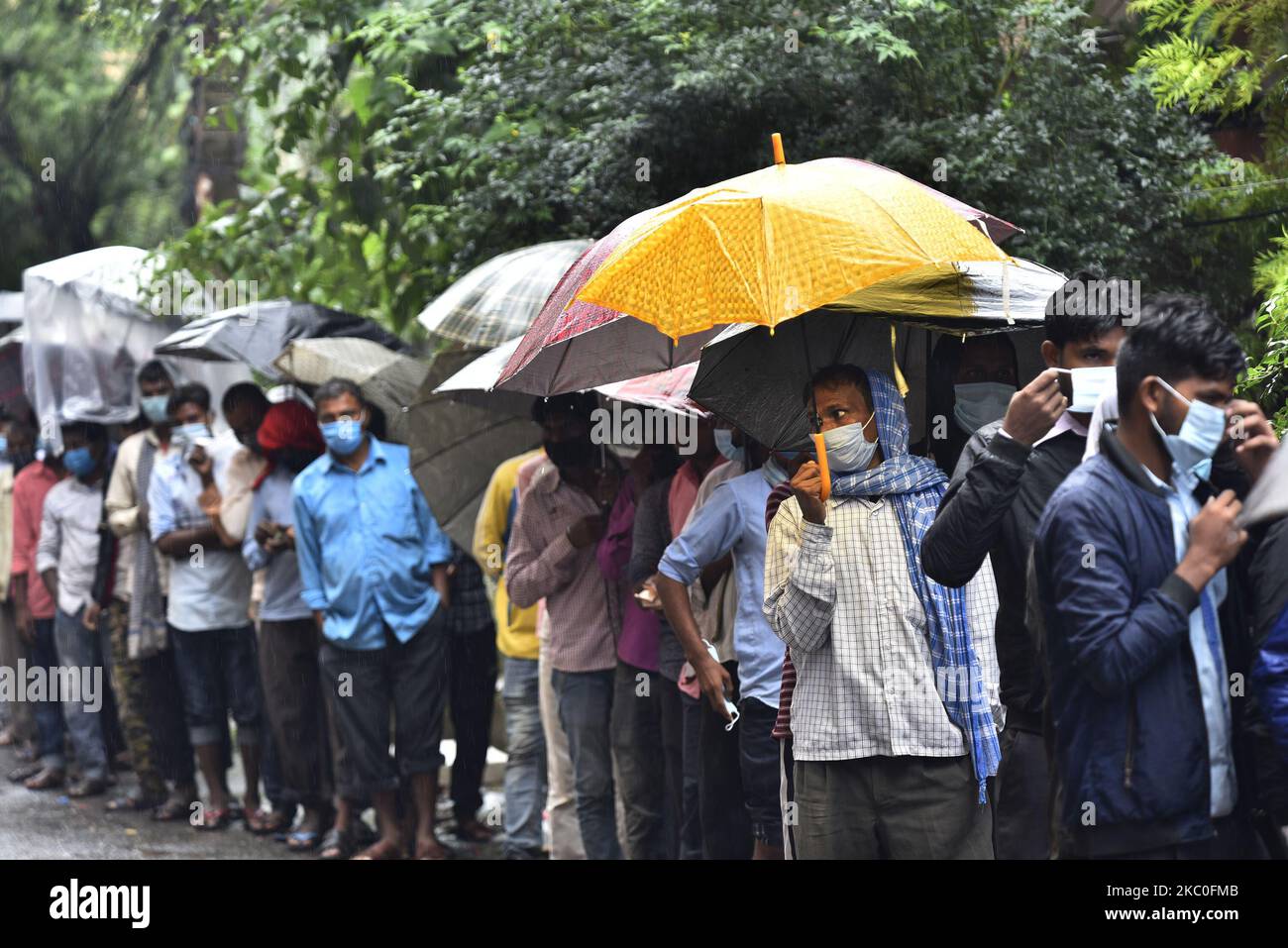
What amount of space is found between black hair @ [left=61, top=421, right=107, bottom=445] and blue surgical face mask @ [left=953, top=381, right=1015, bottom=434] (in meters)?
7.18

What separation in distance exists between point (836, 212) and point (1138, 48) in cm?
486

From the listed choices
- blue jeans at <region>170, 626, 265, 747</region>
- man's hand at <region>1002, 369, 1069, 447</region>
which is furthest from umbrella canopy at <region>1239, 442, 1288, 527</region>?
blue jeans at <region>170, 626, 265, 747</region>

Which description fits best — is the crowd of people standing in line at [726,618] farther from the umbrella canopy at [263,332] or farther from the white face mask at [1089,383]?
the umbrella canopy at [263,332]

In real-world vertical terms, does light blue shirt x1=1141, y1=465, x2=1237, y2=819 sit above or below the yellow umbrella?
below

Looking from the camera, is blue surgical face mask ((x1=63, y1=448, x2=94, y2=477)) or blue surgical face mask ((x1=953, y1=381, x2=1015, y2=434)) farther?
blue surgical face mask ((x1=63, y1=448, x2=94, y2=477))

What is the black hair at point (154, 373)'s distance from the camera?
11.1m

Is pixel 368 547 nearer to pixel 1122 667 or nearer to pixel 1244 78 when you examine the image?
pixel 1244 78

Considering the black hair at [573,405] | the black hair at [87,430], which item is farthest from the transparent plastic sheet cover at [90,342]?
the black hair at [573,405]

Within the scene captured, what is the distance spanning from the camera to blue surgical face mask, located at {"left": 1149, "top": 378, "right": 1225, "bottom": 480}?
12.8 ft

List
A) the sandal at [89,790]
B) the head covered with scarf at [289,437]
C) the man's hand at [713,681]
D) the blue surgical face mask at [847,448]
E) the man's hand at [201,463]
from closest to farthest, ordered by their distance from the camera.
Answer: the blue surgical face mask at [847,448] < the man's hand at [713,681] < the head covered with scarf at [289,437] < the man's hand at [201,463] < the sandal at [89,790]

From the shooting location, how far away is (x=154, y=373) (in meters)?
11.2

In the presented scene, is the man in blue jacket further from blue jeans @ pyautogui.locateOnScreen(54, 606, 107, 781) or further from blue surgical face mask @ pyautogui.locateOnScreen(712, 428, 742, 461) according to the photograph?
blue jeans @ pyautogui.locateOnScreen(54, 606, 107, 781)

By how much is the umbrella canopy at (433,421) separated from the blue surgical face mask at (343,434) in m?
0.26

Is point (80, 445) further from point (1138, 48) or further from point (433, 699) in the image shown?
point (1138, 48)
